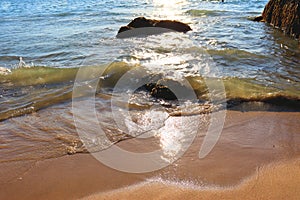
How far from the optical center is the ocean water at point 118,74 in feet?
12.0

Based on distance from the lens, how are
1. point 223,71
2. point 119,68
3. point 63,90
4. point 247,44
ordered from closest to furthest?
1. point 63,90
2. point 223,71
3. point 119,68
4. point 247,44

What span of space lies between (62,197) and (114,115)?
1.66 metres

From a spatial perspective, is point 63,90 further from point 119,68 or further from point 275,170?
point 275,170

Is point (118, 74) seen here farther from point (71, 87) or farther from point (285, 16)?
point (285, 16)

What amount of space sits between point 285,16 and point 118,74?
679 centimetres

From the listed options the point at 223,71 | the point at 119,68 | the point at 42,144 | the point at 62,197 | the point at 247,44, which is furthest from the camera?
the point at 247,44

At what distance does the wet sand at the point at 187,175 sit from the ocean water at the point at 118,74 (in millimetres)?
315

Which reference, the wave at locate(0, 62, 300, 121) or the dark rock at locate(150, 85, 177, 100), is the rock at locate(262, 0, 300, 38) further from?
the dark rock at locate(150, 85, 177, 100)

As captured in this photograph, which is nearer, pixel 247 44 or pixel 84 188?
pixel 84 188

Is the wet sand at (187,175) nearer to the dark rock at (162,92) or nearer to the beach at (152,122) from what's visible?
the beach at (152,122)

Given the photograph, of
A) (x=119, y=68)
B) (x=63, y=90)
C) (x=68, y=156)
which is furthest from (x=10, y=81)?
(x=68, y=156)

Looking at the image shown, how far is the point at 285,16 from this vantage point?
9.70m

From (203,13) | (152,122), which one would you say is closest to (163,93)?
(152,122)

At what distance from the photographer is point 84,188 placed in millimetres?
2545
